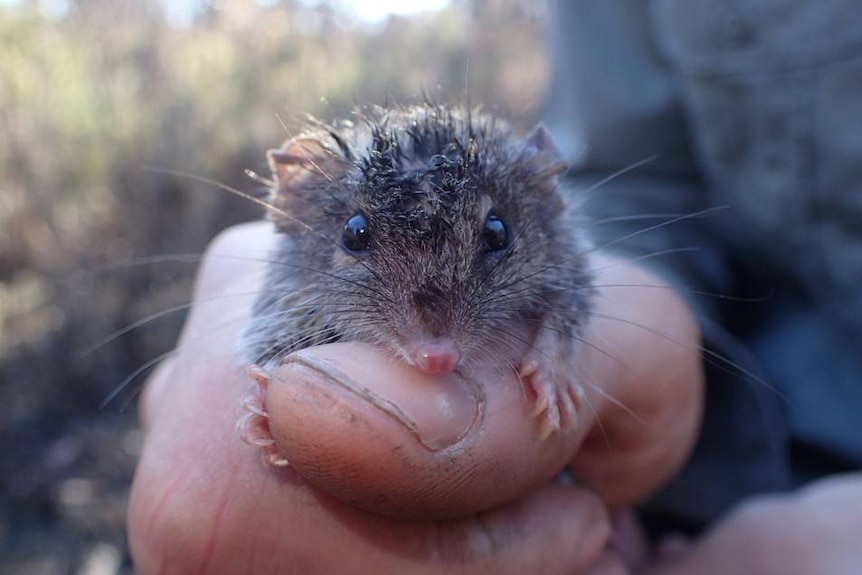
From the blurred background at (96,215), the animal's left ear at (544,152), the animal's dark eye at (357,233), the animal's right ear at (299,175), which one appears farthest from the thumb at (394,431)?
the blurred background at (96,215)

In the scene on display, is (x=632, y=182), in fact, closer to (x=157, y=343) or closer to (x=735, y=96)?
(x=735, y=96)

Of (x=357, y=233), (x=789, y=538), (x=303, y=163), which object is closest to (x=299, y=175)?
(x=303, y=163)

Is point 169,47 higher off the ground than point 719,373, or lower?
higher

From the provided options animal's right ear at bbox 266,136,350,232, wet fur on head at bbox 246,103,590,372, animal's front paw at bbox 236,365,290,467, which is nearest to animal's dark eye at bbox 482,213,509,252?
wet fur on head at bbox 246,103,590,372

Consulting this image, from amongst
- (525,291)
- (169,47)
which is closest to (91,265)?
(169,47)

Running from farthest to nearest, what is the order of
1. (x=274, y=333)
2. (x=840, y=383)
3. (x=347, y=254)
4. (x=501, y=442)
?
(x=840, y=383)
(x=274, y=333)
(x=347, y=254)
(x=501, y=442)
